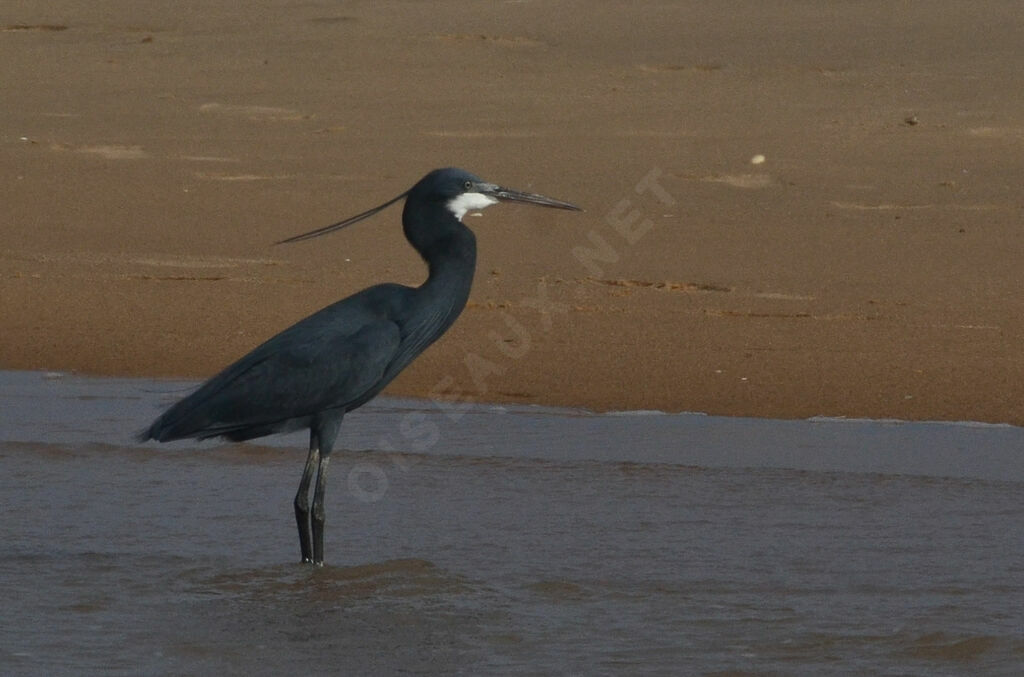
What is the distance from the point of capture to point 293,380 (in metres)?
5.88

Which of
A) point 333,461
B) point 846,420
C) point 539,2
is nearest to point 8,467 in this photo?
point 333,461

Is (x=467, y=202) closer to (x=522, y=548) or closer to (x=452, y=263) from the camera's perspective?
(x=452, y=263)

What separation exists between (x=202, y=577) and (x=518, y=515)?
3.74 feet

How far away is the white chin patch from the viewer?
602 cm

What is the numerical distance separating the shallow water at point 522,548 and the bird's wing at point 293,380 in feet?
1.61

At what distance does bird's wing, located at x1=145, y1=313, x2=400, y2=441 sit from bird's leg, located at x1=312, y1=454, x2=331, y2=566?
0.65 feet

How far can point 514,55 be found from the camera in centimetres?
1620

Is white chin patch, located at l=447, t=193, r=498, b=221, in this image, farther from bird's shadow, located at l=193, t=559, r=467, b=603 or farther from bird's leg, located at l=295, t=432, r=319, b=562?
bird's shadow, located at l=193, t=559, r=467, b=603

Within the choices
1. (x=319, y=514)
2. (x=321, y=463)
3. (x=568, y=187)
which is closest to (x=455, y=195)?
(x=321, y=463)

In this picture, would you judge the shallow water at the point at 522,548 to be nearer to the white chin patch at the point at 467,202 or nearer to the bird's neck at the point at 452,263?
the bird's neck at the point at 452,263

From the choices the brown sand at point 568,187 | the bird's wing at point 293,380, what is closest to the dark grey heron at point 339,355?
the bird's wing at point 293,380

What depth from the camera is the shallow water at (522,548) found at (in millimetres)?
5199

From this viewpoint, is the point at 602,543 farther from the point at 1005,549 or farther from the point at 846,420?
the point at 846,420

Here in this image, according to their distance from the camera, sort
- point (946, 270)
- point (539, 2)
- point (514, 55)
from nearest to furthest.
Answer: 1. point (946, 270)
2. point (514, 55)
3. point (539, 2)
